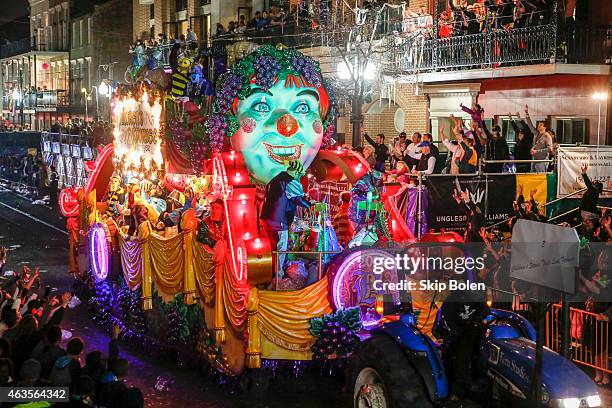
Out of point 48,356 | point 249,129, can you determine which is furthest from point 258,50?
point 48,356

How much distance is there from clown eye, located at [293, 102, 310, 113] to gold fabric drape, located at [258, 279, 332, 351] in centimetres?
260

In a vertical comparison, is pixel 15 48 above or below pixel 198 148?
above

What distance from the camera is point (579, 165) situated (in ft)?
51.1

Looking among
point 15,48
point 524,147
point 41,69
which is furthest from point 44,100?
point 524,147

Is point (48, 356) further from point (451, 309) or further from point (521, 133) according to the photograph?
point (521, 133)

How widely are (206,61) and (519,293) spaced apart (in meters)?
6.09

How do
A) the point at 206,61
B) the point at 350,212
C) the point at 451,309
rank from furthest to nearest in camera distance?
the point at 206,61 → the point at 350,212 → the point at 451,309

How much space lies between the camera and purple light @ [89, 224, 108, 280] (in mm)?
14789

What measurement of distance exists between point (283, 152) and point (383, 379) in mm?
4573

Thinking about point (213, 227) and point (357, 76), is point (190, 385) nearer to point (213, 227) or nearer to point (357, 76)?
point (213, 227)

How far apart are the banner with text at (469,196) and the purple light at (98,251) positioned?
5.41 m

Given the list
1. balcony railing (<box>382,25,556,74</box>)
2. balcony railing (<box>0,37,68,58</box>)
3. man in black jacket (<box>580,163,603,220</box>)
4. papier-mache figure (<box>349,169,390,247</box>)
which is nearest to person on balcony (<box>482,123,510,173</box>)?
balcony railing (<box>382,25,556,74</box>)

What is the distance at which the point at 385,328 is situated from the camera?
8492 mm

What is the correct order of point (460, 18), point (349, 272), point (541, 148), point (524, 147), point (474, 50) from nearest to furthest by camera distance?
1. point (349, 272)
2. point (541, 148)
3. point (524, 147)
4. point (474, 50)
5. point (460, 18)
